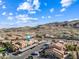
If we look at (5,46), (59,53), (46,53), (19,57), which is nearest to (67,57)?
(59,53)

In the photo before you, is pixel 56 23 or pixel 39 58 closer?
pixel 39 58

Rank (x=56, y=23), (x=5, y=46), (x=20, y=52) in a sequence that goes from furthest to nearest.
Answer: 1. (x=56, y=23)
2. (x=5, y=46)
3. (x=20, y=52)

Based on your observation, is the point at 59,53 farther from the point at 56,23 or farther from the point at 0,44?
the point at 56,23

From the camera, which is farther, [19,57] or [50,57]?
[19,57]

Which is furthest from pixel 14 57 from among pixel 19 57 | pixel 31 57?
pixel 31 57

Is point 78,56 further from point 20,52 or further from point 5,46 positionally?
point 5,46

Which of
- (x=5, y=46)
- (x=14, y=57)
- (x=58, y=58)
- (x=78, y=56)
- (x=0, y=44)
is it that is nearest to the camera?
(x=78, y=56)

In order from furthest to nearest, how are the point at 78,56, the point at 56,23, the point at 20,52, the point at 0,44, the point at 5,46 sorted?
the point at 56,23 → the point at 0,44 → the point at 5,46 → the point at 20,52 → the point at 78,56

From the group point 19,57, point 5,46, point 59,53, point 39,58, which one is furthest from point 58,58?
point 5,46

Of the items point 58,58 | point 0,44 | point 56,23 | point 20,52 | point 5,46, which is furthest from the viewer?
point 56,23
